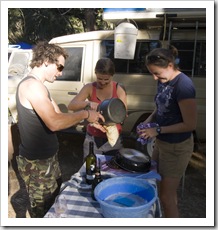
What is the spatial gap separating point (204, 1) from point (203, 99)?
5.34 ft

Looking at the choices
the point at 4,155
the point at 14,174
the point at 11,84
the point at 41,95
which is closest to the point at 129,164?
the point at 41,95

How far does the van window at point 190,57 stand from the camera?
13.4 ft

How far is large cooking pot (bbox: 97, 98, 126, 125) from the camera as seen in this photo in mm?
2016

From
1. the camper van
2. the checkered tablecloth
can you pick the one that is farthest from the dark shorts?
the camper van

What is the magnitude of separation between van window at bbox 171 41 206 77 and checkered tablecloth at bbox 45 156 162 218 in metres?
2.67

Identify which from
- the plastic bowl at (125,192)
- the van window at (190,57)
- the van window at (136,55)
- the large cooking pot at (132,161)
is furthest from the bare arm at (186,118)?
the van window at (136,55)

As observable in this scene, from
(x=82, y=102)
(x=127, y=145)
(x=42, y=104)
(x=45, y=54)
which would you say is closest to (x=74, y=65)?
(x=127, y=145)

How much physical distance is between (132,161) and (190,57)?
271cm

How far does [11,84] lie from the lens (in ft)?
17.5

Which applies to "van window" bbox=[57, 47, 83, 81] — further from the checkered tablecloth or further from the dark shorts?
the checkered tablecloth

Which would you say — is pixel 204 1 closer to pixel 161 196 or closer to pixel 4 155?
pixel 161 196

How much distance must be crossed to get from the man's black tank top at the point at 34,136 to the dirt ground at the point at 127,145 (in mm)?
1523

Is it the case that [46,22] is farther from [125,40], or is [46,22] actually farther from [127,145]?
[125,40]

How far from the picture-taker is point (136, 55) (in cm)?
435
